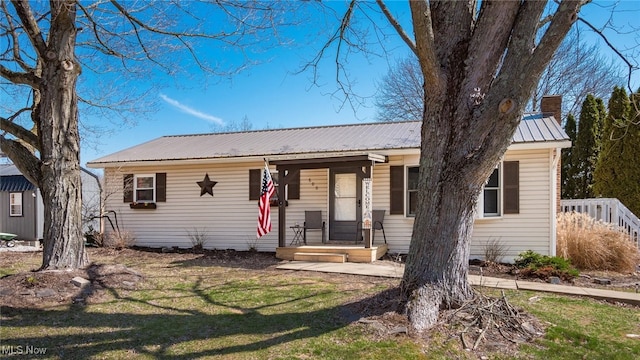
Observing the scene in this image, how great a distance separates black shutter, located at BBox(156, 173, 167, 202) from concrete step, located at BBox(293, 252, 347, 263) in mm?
5193

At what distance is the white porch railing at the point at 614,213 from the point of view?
409 inches

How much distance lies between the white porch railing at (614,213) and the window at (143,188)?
485 inches

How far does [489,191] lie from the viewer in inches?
399

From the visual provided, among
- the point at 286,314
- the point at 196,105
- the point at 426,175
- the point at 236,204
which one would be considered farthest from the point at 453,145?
the point at 196,105

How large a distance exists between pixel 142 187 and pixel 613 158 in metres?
15.1

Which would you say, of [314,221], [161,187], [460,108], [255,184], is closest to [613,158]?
[314,221]

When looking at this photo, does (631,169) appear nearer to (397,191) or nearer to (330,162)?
(397,191)

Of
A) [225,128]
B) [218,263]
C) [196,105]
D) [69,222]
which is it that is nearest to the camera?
[69,222]

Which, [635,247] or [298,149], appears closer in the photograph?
[635,247]

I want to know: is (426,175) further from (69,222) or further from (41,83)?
(41,83)

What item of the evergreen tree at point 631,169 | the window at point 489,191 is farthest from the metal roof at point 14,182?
the evergreen tree at point 631,169

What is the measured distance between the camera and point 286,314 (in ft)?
18.0

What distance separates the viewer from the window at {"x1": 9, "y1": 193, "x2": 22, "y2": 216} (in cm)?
1602

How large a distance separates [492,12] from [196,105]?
40.3 feet
